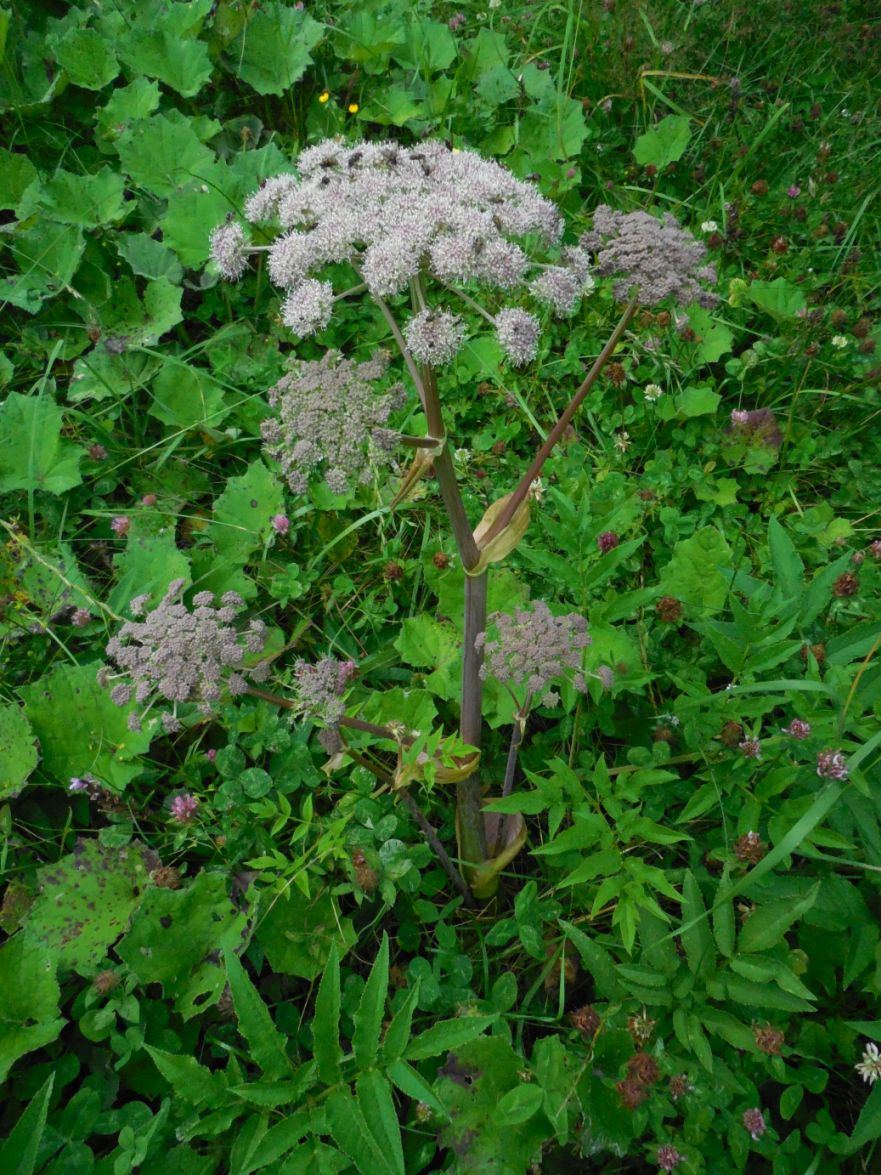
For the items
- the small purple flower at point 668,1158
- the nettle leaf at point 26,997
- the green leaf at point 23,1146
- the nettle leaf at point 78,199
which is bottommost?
the nettle leaf at point 26,997

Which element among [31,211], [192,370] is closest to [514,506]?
[192,370]

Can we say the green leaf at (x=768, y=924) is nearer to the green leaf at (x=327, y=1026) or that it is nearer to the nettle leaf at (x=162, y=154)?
the green leaf at (x=327, y=1026)

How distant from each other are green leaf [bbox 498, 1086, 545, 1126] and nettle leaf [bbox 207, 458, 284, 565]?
6.71 feet

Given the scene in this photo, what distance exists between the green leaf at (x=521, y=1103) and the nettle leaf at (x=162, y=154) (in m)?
3.84

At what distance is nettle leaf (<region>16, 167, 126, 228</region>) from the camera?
134 inches

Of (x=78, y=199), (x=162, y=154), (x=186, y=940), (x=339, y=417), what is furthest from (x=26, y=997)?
(x=162, y=154)

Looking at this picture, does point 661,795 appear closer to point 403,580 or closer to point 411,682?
point 411,682

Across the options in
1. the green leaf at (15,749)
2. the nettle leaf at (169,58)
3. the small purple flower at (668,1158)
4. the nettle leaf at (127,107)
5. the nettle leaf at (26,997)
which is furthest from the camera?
the nettle leaf at (169,58)

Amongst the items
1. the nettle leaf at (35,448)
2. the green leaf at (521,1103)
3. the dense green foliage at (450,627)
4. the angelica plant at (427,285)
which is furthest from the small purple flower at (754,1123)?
the nettle leaf at (35,448)

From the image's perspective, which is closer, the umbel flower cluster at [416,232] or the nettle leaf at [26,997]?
the umbel flower cluster at [416,232]

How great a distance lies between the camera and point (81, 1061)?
212 cm

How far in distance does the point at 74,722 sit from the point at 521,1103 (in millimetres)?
1809

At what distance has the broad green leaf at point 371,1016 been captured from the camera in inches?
60.4

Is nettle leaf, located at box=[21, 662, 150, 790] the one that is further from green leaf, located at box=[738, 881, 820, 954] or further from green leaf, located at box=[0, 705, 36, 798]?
green leaf, located at box=[738, 881, 820, 954]
